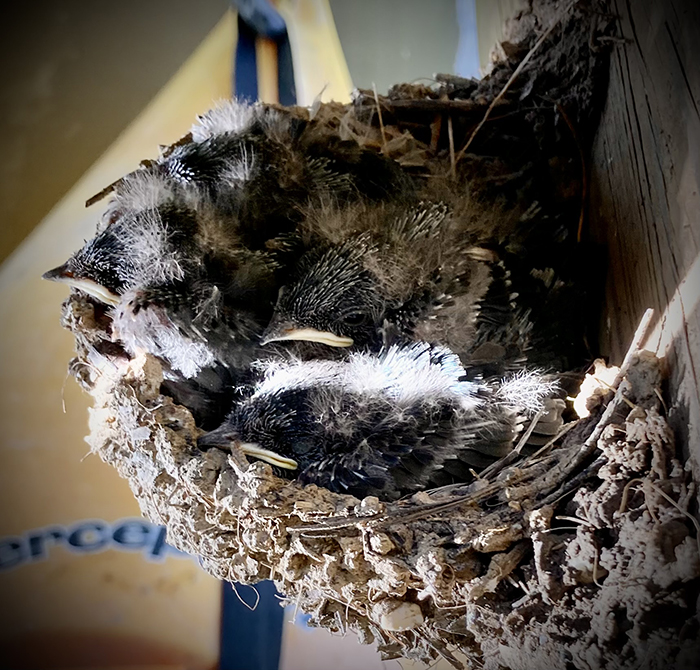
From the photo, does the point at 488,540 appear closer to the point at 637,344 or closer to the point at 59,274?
the point at 637,344

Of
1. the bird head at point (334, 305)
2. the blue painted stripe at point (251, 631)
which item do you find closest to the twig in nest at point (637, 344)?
the bird head at point (334, 305)

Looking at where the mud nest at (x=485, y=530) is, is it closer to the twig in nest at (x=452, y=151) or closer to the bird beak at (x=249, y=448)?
the bird beak at (x=249, y=448)

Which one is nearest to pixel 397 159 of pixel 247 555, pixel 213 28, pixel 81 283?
pixel 213 28

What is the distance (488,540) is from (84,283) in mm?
511

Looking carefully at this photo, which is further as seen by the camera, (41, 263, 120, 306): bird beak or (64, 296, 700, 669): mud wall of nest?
(41, 263, 120, 306): bird beak

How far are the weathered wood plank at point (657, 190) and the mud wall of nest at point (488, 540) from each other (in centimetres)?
3

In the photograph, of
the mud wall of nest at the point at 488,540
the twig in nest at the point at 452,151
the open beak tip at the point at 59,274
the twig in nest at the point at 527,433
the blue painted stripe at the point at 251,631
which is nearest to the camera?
the mud wall of nest at the point at 488,540

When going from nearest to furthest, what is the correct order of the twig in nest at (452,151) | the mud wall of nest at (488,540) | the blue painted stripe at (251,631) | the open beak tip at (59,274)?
the mud wall of nest at (488,540) → the open beak tip at (59,274) → the twig in nest at (452,151) → the blue painted stripe at (251,631)

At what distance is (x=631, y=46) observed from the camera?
56 centimetres

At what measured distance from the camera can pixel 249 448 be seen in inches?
23.4

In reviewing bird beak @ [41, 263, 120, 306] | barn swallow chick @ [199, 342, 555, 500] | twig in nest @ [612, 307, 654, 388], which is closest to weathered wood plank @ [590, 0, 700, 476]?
twig in nest @ [612, 307, 654, 388]

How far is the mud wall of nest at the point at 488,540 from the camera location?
0.33 metres

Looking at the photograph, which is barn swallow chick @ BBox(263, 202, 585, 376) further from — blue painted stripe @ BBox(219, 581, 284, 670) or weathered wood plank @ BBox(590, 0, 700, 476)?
blue painted stripe @ BBox(219, 581, 284, 670)

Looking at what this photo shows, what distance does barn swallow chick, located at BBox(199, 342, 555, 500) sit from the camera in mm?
590
